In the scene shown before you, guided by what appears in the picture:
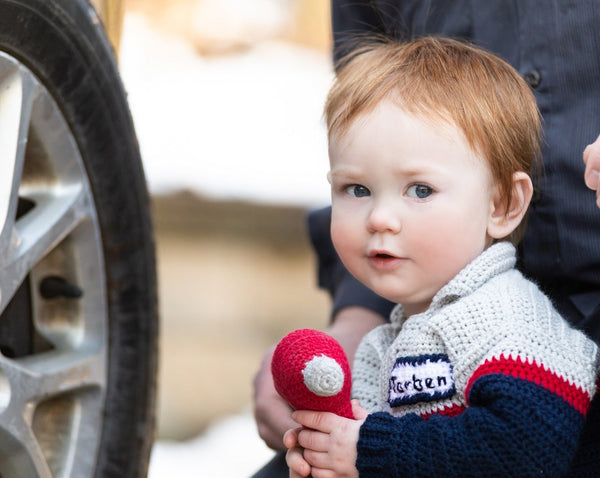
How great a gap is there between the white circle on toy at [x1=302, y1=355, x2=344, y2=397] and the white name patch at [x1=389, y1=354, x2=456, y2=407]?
9cm

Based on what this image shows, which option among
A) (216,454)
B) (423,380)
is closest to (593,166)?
(423,380)

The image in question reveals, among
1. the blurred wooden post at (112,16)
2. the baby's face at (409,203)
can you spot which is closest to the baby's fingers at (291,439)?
the baby's face at (409,203)

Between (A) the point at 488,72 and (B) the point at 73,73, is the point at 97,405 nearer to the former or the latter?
(B) the point at 73,73

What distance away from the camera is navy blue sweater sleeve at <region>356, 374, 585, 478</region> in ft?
3.75

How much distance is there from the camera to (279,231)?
505 cm

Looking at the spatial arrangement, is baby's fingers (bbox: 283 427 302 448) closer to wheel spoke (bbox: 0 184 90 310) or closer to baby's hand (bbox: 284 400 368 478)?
baby's hand (bbox: 284 400 368 478)

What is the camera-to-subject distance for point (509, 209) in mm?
1345

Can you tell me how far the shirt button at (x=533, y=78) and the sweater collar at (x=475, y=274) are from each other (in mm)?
263

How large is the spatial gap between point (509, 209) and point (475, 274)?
0.41 ft

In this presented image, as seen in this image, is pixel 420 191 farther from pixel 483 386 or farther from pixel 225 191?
pixel 225 191

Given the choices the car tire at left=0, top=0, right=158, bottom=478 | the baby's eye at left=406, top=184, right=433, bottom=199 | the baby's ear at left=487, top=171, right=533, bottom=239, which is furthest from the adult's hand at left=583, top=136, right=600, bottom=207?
the car tire at left=0, top=0, right=158, bottom=478

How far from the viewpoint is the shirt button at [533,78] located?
142 centimetres

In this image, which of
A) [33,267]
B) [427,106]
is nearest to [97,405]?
[33,267]

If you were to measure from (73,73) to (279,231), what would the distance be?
3.61 meters
